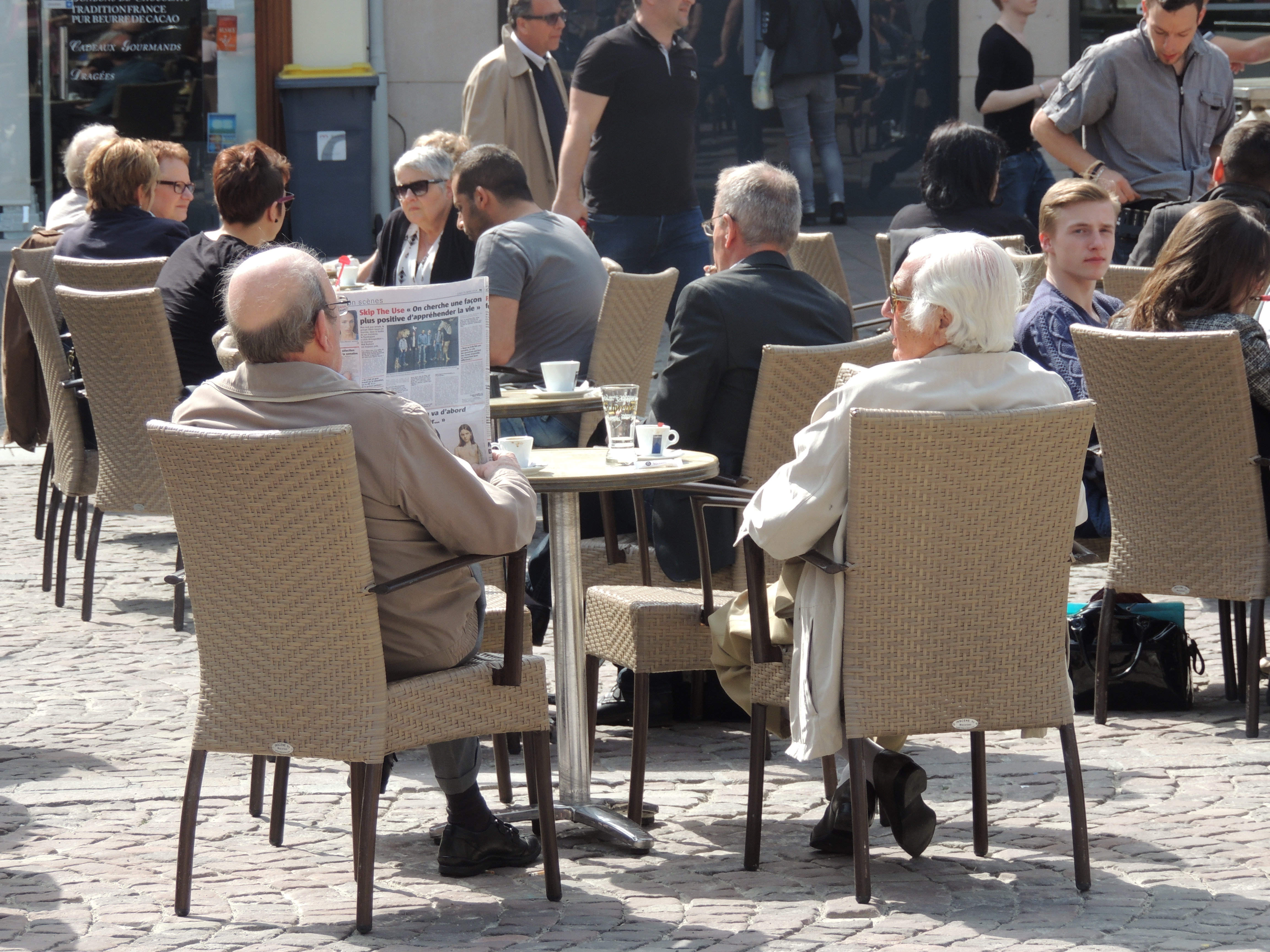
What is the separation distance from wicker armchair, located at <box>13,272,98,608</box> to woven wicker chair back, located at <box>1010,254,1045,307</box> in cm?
338

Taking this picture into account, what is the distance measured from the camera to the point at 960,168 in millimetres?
7383

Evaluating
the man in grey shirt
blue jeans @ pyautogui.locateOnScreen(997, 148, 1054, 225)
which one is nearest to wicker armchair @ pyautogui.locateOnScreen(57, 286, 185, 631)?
the man in grey shirt

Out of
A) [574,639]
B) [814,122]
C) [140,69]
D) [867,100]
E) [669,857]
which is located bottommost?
[669,857]

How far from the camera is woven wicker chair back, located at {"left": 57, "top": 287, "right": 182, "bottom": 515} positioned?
6.04 metres

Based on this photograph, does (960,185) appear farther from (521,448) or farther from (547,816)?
(547,816)

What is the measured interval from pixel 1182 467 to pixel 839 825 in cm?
159

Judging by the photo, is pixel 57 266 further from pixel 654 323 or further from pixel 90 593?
pixel 654 323

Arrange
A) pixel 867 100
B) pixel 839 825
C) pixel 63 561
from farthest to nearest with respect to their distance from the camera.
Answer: pixel 867 100
pixel 63 561
pixel 839 825

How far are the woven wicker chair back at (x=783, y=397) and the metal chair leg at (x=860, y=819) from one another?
3.78 feet

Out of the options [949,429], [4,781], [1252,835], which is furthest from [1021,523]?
[4,781]

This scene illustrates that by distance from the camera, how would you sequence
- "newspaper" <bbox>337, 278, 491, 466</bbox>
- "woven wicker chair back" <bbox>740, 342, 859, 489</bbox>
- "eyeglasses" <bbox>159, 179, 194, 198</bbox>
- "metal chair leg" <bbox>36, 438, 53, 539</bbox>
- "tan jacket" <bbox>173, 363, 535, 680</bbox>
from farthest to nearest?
"eyeglasses" <bbox>159, 179, 194, 198</bbox>, "metal chair leg" <bbox>36, 438, 53, 539</bbox>, "woven wicker chair back" <bbox>740, 342, 859, 489</bbox>, "newspaper" <bbox>337, 278, 491, 466</bbox>, "tan jacket" <bbox>173, 363, 535, 680</bbox>

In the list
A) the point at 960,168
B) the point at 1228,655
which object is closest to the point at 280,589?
the point at 1228,655

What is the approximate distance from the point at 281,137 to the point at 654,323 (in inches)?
302

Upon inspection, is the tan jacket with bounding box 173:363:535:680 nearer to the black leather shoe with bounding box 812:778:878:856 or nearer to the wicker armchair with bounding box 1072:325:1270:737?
the black leather shoe with bounding box 812:778:878:856
